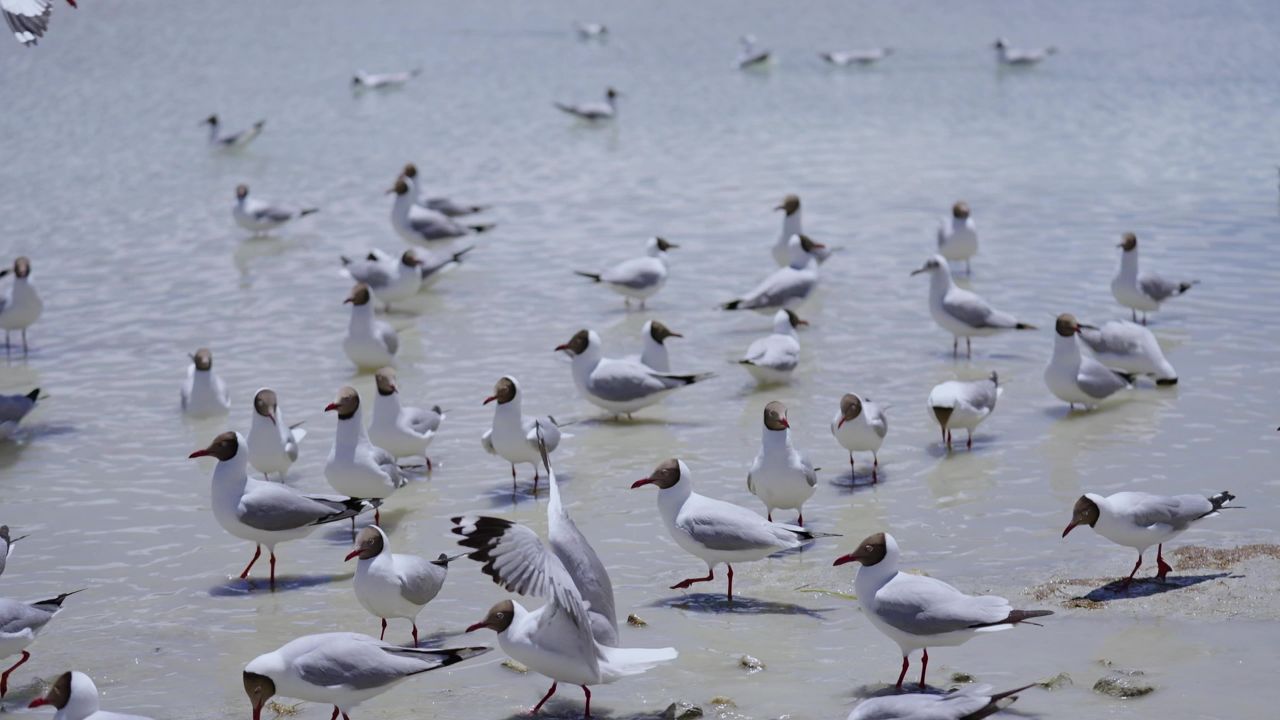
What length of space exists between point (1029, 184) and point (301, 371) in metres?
10.9

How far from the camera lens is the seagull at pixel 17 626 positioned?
7.35m

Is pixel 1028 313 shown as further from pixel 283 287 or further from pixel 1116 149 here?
pixel 1116 149

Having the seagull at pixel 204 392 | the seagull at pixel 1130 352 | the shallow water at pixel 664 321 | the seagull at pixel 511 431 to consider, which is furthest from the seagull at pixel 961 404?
the seagull at pixel 204 392

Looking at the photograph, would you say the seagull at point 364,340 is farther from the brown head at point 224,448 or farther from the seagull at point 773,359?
the brown head at point 224,448

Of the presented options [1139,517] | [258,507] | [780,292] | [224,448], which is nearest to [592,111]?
[780,292]

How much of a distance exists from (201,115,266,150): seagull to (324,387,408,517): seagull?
1625 centimetres

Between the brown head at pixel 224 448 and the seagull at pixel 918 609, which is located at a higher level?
the brown head at pixel 224 448

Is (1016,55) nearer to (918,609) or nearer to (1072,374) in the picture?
(1072,374)

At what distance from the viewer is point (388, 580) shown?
7.59 meters

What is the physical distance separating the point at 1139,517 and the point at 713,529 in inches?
87.6

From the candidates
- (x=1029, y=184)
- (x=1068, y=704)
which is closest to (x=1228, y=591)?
(x=1068, y=704)

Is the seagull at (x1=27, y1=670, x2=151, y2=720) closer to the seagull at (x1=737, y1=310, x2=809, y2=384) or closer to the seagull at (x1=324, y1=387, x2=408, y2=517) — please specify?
the seagull at (x1=324, y1=387, x2=408, y2=517)

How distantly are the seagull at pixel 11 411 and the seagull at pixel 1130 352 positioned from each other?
8.09 metres

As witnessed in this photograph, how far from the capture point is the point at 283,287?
54.3 ft
